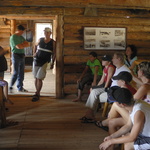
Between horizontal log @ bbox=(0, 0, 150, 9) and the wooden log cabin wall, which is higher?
horizontal log @ bbox=(0, 0, 150, 9)

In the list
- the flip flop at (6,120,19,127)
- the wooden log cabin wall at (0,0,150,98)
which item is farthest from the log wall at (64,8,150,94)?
the flip flop at (6,120,19,127)

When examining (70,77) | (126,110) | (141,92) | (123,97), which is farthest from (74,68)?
(123,97)

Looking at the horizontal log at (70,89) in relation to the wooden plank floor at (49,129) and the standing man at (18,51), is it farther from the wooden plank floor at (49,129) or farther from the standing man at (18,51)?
the standing man at (18,51)

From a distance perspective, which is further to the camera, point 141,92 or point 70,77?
point 70,77

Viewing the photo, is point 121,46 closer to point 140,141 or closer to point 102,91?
point 102,91

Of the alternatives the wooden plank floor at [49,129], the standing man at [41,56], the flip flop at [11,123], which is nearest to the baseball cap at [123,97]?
the wooden plank floor at [49,129]

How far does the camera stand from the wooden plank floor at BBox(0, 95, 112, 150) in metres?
3.60

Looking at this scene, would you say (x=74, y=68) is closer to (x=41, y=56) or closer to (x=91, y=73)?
(x=91, y=73)

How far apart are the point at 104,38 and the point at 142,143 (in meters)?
4.37

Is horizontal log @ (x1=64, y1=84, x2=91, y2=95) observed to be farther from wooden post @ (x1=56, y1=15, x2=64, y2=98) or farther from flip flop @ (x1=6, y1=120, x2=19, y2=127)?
flip flop @ (x1=6, y1=120, x2=19, y2=127)

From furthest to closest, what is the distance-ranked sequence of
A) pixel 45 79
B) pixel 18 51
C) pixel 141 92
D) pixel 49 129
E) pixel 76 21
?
pixel 45 79, pixel 18 51, pixel 76 21, pixel 49 129, pixel 141 92

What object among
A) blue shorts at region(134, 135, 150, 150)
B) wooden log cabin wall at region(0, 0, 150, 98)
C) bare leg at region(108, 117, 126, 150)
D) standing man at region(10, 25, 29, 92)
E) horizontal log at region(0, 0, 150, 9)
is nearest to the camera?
blue shorts at region(134, 135, 150, 150)

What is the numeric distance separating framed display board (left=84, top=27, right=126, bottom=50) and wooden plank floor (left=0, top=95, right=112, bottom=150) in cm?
165

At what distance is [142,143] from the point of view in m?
2.39
